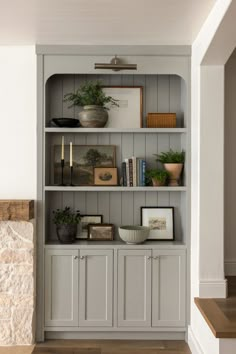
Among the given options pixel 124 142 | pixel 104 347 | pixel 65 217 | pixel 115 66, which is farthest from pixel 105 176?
pixel 104 347

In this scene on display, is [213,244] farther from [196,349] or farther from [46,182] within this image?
[46,182]

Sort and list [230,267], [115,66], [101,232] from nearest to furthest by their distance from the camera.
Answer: [115,66], [101,232], [230,267]

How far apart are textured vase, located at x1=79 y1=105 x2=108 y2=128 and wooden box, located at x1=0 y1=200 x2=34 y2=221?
2.71 ft

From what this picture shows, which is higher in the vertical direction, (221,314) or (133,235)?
(133,235)

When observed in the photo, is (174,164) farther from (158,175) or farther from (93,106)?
(93,106)

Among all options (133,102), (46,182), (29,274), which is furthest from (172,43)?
(29,274)

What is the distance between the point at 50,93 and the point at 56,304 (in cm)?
187

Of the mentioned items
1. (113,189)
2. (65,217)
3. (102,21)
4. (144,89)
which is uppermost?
(102,21)

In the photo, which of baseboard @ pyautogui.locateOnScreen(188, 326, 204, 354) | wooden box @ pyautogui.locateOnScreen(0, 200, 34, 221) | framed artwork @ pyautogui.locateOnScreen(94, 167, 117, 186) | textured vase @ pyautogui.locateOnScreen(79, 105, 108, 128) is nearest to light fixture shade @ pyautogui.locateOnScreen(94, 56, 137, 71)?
A: textured vase @ pyautogui.locateOnScreen(79, 105, 108, 128)

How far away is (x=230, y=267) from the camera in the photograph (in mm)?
4234

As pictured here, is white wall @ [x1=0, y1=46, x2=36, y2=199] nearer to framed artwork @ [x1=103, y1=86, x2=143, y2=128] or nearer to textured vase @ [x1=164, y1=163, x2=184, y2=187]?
framed artwork @ [x1=103, y1=86, x2=143, y2=128]

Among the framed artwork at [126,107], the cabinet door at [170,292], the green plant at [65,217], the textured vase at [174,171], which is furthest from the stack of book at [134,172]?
the cabinet door at [170,292]

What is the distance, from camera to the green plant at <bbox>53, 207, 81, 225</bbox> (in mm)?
3996

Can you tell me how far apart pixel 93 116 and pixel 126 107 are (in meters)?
0.37
